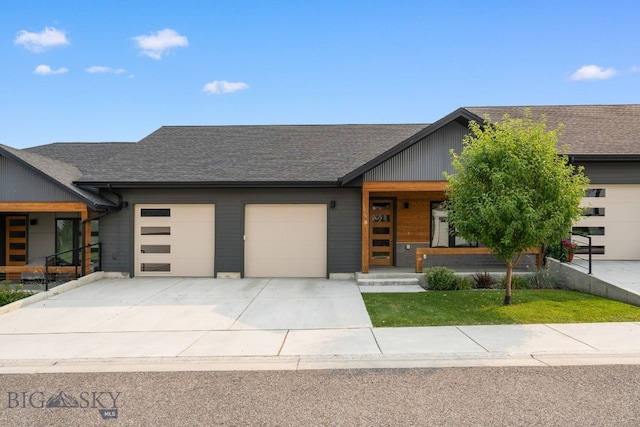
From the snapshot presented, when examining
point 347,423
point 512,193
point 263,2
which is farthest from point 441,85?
point 347,423

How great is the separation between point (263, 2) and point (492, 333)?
1593 centimetres

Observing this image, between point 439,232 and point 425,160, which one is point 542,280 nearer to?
point 439,232

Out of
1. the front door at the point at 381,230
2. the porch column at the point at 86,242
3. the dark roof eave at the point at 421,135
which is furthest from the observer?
the front door at the point at 381,230

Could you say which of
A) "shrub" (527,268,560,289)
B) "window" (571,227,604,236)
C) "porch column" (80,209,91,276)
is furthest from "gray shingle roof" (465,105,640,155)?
"porch column" (80,209,91,276)

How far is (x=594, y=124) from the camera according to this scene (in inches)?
541

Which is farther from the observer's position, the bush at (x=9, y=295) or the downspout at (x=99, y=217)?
the downspout at (x=99, y=217)

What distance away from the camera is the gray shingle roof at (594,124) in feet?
38.8

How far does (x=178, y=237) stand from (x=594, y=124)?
16.7 meters

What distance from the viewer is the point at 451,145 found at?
10898 mm

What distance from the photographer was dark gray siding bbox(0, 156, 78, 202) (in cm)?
1126

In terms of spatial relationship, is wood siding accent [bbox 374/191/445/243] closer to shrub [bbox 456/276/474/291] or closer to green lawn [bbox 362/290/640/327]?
shrub [bbox 456/276/474/291]

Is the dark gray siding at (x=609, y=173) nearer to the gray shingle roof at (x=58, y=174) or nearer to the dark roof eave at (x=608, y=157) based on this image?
the dark roof eave at (x=608, y=157)

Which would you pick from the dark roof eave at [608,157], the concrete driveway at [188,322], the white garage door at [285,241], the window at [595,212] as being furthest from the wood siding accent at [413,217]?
the window at [595,212]

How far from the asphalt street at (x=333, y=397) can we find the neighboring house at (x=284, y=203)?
6823 mm
